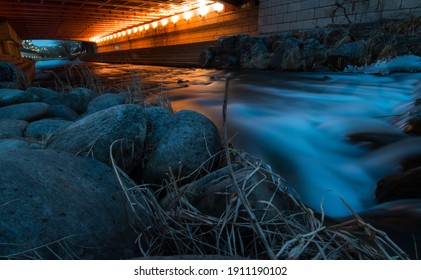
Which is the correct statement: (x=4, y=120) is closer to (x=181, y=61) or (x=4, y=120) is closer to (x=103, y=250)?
(x=103, y=250)

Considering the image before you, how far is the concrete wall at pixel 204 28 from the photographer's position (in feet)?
46.7

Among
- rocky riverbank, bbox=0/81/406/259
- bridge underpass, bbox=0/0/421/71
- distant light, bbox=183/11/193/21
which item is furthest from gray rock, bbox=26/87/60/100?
distant light, bbox=183/11/193/21

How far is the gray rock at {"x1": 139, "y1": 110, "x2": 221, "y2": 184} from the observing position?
1.77 meters

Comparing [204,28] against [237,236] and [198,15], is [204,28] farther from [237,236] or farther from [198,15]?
[237,236]

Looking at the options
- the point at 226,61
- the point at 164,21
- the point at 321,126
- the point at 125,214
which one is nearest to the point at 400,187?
the point at 321,126

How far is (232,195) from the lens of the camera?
1116mm

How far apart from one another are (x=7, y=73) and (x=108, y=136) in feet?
17.9

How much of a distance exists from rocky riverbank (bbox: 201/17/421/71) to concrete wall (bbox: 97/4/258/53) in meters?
4.74

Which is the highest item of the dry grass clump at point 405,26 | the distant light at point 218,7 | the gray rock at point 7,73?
the distant light at point 218,7

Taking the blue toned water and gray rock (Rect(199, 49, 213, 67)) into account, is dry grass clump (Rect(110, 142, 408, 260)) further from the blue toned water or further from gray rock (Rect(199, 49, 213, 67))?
gray rock (Rect(199, 49, 213, 67))

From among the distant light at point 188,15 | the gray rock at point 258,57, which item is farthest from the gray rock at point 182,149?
the distant light at point 188,15

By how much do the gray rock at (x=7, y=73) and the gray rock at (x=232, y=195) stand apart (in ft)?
19.9

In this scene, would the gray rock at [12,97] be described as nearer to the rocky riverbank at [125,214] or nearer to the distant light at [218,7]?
the rocky riverbank at [125,214]
